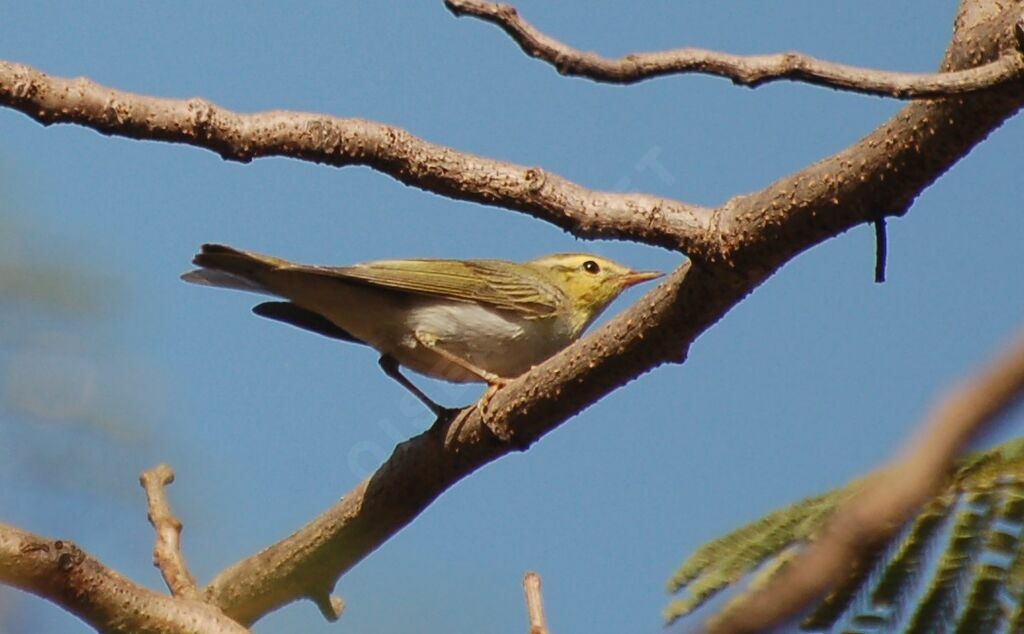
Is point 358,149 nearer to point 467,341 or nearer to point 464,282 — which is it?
point 467,341

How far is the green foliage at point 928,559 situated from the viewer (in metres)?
3.06

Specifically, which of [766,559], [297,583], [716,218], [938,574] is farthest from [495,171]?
[297,583]

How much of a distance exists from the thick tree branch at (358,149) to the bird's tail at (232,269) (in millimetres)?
2587

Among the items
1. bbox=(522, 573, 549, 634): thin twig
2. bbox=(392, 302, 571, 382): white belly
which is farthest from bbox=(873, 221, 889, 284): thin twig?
bbox=(392, 302, 571, 382): white belly

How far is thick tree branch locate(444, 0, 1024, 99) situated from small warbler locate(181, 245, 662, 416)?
11.2 ft

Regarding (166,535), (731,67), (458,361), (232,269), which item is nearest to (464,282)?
(458,361)

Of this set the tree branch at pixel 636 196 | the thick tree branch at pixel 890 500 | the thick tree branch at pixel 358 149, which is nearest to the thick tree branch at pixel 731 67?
the tree branch at pixel 636 196

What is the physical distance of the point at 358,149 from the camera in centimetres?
420

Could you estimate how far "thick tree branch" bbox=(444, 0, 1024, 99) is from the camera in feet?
10.6

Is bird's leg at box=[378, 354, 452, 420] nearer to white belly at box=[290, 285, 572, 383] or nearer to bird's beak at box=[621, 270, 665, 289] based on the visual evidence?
white belly at box=[290, 285, 572, 383]

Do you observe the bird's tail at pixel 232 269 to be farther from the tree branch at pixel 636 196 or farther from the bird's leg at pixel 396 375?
the tree branch at pixel 636 196

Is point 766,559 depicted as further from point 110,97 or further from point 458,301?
point 458,301

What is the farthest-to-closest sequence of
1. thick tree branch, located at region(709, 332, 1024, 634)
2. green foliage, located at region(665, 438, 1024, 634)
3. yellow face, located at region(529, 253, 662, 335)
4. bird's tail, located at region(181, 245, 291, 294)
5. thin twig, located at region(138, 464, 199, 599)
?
yellow face, located at region(529, 253, 662, 335), bird's tail, located at region(181, 245, 291, 294), thin twig, located at region(138, 464, 199, 599), green foliage, located at region(665, 438, 1024, 634), thick tree branch, located at region(709, 332, 1024, 634)

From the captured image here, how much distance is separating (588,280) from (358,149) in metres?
4.19
